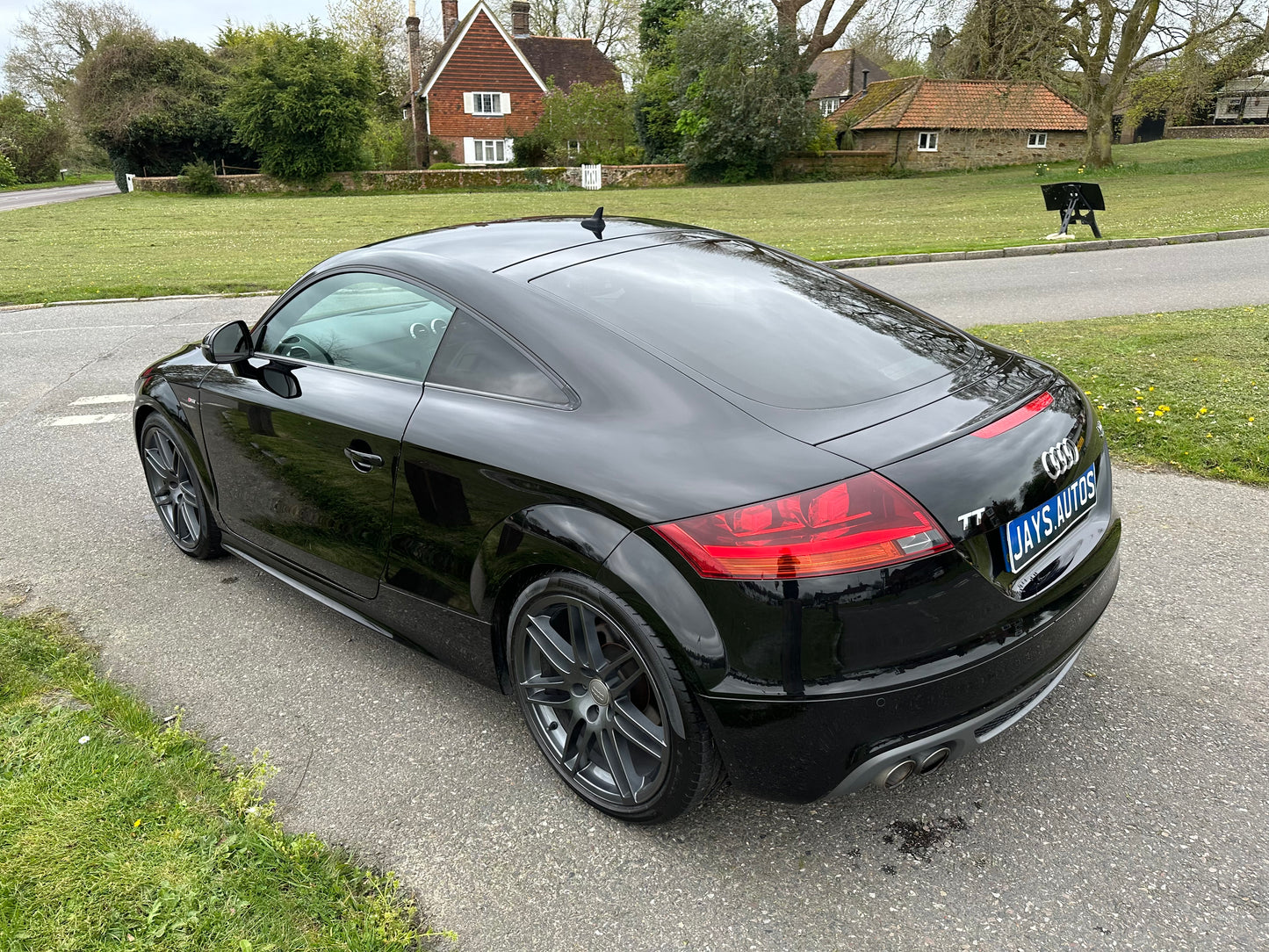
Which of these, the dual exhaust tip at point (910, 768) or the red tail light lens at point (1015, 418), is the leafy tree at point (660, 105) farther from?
the dual exhaust tip at point (910, 768)

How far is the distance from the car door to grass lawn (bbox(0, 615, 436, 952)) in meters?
0.77

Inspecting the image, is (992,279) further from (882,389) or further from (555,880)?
(555,880)

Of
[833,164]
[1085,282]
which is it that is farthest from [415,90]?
[1085,282]

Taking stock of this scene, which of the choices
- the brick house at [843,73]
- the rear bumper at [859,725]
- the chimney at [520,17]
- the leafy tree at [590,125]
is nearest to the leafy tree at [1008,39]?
the leafy tree at [590,125]

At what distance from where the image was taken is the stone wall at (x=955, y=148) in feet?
145

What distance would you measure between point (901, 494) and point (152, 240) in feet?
75.8

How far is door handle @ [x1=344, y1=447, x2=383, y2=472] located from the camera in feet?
9.48

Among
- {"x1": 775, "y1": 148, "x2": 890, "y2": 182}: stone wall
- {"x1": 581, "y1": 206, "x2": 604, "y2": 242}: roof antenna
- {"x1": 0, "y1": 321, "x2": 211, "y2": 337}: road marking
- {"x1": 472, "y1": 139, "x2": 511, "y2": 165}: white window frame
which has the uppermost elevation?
{"x1": 472, "y1": 139, "x2": 511, "y2": 165}: white window frame

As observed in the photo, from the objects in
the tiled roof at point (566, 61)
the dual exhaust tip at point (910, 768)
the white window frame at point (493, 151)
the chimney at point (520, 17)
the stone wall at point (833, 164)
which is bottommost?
the dual exhaust tip at point (910, 768)

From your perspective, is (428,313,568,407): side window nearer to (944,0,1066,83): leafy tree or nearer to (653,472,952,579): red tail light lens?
(653,472,952,579): red tail light lens

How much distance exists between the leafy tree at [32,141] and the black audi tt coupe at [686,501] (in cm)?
6136

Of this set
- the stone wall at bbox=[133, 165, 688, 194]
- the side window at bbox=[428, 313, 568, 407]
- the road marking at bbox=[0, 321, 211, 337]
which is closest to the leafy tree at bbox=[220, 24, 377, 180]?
the stone wall at bbox=[133, 165, 688, 194]

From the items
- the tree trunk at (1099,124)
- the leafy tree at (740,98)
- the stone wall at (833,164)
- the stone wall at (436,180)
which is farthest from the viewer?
the stone wall at (833,164)

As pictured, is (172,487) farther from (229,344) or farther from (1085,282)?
(1085,282)
